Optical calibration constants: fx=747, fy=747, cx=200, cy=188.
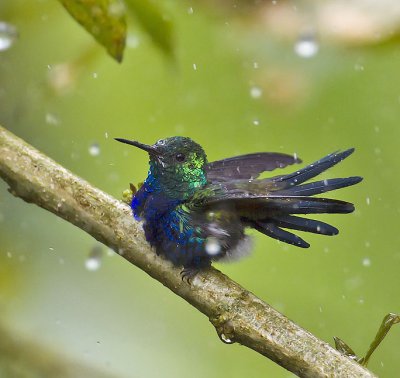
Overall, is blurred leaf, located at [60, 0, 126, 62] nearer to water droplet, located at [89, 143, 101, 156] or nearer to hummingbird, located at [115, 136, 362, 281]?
hummingbird, located at [115, 136, 362, 281]

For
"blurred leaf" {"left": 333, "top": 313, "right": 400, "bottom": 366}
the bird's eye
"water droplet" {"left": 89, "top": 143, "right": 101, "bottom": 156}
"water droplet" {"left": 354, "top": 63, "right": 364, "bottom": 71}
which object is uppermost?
"water droplet" {"left": 354, "top": 63, "right": 364, "bottom": 71}

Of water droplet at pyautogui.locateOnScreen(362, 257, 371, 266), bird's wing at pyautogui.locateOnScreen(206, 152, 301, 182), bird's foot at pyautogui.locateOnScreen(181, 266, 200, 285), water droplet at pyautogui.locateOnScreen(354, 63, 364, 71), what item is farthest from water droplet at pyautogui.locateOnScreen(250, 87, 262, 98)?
bird's foot at pyautogui.locateOnScreen(181, 266, 200, 285)

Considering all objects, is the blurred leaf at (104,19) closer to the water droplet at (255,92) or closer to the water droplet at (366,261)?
the water droplet at (255,92)

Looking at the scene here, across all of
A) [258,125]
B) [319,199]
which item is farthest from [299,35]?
[319,199]

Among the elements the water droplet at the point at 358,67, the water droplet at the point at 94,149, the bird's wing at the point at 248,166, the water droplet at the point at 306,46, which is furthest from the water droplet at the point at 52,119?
the bird's wing at the point at 248,166

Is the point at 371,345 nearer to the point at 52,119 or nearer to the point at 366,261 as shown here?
the point at 366,261

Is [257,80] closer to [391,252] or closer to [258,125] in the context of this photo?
[258,125]
